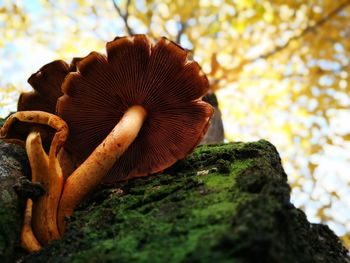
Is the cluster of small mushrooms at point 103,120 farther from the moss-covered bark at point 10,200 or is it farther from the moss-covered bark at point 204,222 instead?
the moss-covered bark at point 204,222

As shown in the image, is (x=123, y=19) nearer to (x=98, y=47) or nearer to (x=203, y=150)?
(x=98, y=47)

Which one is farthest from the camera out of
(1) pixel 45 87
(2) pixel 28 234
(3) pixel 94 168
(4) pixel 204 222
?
(1) pixel 45 87

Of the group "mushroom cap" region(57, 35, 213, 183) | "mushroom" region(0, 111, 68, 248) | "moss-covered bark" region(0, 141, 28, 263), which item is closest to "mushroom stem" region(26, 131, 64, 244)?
"mushroom" region(0, 111, 68, 248)

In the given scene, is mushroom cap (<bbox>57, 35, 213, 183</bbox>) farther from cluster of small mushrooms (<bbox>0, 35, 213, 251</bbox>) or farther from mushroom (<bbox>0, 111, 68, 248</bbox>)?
mushroom (<bbox>0, 111, 68, 248</bbox>)

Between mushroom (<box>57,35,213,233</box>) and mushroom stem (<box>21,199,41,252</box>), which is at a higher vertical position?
mushroom (<box>57,35,213,233</box>)

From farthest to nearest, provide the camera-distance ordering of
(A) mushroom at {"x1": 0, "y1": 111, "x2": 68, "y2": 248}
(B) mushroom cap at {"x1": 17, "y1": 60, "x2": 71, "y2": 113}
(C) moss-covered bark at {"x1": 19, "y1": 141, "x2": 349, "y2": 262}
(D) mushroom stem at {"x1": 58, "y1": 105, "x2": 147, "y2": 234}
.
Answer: (B) mushroom cap at {"x1": 17, "y1": 60, "x2": 71, "y2": 113} → (D) mushroom stem at {"x1": 58, "y1": 105, "x2": 147, "y2": 234} → (A) mushroom at {"x1": 0, "y1": 111, "x2": 68, "y2": 248} → (C) moss-covered bark at {"x1": 19, "y1": 141, "x2": 349, "y2": 262}

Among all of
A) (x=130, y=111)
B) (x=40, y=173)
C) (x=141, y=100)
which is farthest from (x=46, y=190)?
(x=141, y=100)

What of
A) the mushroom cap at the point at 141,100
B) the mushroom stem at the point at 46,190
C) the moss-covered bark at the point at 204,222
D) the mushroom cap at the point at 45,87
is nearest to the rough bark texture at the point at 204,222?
the moss-covered bark at the point at 204,222

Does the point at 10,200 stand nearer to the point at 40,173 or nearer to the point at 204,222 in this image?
the point at 40,173
